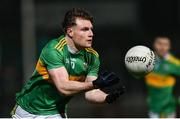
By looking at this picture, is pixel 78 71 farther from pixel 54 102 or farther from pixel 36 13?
pixel 36 13

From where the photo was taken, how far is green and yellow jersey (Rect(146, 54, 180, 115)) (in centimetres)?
1243

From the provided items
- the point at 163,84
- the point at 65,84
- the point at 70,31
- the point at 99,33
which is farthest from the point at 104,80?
the point at 99,33

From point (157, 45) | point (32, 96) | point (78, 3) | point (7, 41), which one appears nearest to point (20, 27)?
point (7, 41)

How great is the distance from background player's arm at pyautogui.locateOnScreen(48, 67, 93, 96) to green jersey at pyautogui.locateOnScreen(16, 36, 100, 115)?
126 mm

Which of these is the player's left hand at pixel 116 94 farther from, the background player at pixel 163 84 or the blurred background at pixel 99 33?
the blurred background at pixel 99 33

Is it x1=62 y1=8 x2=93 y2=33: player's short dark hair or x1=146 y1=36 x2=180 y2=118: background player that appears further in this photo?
A: x1=146 y1=36 x2=180 y2=118: background player

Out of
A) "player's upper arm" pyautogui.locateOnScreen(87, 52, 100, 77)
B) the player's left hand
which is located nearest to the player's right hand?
the player's left hand

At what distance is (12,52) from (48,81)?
950 cm

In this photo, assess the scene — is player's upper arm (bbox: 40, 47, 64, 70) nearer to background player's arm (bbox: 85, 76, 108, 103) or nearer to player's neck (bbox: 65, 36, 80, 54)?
player's neck (bbox: 65, 36, 80, 54)

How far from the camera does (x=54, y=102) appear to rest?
A: 7039mm

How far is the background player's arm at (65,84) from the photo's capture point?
656 cm

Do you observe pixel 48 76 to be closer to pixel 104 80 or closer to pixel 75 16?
pixel 75 16

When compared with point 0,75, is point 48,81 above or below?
above

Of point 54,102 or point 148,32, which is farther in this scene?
point 148,32
